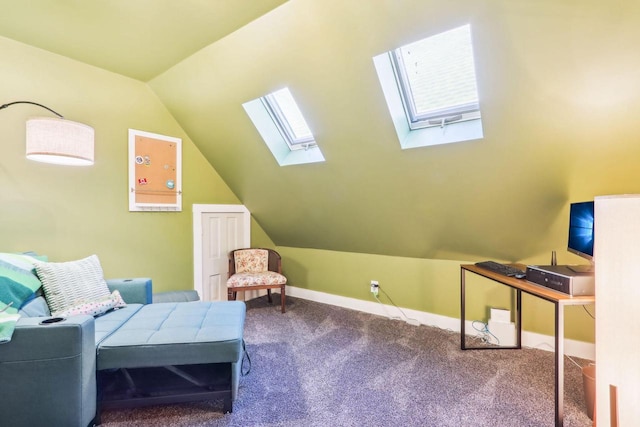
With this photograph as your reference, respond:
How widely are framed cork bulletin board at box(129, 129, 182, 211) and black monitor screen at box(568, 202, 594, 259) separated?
3226 mm

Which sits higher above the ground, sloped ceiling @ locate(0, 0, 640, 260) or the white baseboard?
sloped ceiling @ locate(0, 0, 640, 260)

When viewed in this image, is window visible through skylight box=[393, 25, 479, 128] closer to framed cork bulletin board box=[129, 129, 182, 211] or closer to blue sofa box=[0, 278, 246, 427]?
blue sofa box=[0, 278, 246, 427]

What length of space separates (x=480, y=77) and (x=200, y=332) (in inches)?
81.7

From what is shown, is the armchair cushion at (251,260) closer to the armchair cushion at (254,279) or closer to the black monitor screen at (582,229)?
the armchair cushion at (254,279)

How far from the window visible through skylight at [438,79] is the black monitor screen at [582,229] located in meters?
0.82

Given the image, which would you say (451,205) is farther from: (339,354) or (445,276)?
(339,354)

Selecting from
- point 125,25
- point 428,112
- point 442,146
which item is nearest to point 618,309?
point 442,146

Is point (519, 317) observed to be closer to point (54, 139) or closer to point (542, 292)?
point (542, 292)

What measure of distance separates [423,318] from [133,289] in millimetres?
2589

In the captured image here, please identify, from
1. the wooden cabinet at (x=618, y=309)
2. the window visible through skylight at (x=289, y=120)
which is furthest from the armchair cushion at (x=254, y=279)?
the wooden cabinet at (x=618, y=309)

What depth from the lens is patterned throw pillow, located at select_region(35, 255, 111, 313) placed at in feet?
5.87

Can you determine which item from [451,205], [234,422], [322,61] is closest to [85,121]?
[322,61]

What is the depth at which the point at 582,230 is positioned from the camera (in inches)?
67.9

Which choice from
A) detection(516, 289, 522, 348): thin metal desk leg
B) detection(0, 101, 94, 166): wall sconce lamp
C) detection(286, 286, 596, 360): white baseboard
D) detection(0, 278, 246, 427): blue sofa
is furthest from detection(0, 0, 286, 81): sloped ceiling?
detection(286, 286, 596, 360): white baseboard
